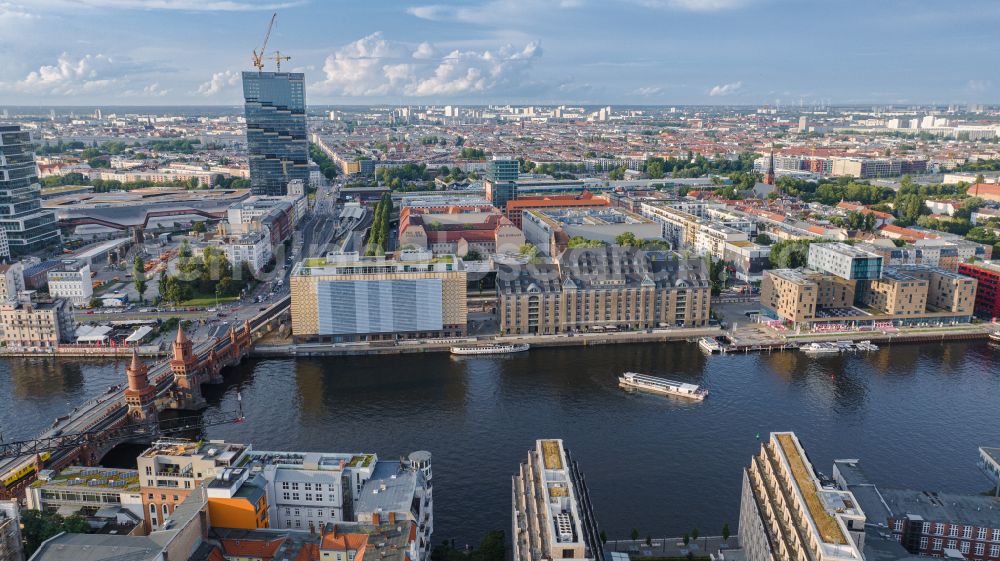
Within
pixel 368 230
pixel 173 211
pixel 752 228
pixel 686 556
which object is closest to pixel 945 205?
pixel 752 228

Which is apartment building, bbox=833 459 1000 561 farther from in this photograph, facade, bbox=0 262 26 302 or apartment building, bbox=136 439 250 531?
facade, bbox=0 262 26 302

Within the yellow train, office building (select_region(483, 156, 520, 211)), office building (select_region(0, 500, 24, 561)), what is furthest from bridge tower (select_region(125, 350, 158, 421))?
office building (select_region(483, 156, 520, 211))

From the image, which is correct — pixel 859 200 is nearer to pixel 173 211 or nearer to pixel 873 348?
pixel 873 348

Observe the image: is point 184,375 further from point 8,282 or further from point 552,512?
point 552,512

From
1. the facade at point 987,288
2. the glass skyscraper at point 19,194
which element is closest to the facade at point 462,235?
the glass skyscraper at point 19,194

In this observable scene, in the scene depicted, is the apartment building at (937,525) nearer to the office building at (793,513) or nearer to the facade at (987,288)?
the office building at (793,513)

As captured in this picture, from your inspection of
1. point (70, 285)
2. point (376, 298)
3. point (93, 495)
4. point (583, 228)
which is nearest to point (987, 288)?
point (583, 228)
